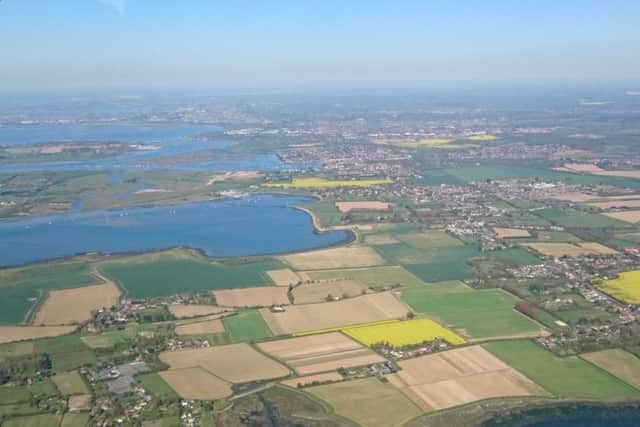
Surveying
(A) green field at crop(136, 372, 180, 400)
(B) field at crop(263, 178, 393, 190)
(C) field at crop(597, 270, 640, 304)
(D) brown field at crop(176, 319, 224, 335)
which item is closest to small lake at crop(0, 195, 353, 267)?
(B) field at crop(263, 178, 393, 190)

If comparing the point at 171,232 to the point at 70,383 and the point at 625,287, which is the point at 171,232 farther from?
the point at 625,287

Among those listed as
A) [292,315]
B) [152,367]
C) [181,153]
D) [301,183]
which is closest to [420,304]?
[292,315]

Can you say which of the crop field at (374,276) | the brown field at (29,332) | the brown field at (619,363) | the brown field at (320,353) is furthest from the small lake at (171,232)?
the brown field at (619,363)

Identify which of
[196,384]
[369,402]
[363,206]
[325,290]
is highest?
[369,402]

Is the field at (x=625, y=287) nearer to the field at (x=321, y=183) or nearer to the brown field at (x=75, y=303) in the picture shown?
the brown field at (x=75, y=303)

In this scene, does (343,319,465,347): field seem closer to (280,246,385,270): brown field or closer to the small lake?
(280,246,385,270): brown field

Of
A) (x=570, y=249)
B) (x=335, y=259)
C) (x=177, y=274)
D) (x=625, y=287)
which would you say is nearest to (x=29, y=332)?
(x=177, y=274)

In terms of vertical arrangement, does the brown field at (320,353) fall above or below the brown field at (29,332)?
above
